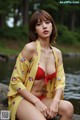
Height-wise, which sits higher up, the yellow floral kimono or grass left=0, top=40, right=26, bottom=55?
the yellow floral kimono

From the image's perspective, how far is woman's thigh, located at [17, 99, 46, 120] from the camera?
14.4ft

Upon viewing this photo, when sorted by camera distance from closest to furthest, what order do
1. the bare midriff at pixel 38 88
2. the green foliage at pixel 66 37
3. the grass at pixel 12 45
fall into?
the bare midriff at pixel 38 88 → the grass at pixel 12 45 → the green foliage at pixel 66 37

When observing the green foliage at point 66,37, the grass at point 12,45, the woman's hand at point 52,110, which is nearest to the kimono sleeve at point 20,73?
the woman's hand at point 52,110

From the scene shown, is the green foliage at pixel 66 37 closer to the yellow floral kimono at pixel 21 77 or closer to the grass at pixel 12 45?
the grass at pixel 12 45

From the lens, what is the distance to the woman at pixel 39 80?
4.54 meters

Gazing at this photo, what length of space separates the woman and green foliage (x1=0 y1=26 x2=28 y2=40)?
3254cm

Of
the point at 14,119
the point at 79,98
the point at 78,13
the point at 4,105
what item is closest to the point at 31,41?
the point at 14,119

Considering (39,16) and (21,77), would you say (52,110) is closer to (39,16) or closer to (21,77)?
(21,77)

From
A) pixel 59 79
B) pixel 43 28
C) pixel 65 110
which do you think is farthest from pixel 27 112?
pixel 43 28

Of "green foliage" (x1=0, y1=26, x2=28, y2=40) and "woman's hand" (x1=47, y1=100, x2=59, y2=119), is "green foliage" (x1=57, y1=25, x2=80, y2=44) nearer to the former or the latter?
"green foliage" (x1=0, y1=26, x2=28, y2=40)

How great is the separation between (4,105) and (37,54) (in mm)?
1556

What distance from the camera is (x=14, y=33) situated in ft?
126

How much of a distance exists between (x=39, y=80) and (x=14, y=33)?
33.7 meters

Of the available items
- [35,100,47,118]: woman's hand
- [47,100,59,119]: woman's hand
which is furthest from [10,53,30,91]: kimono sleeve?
[47,100,59,119]: woman's hand
